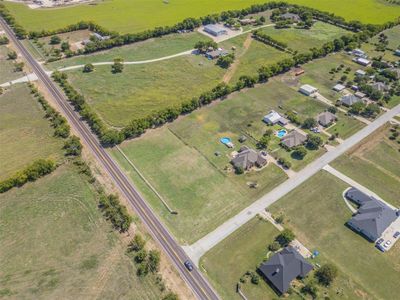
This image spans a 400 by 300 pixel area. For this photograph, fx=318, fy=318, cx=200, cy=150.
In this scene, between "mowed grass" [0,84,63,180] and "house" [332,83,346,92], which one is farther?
"house" [332,83,346,92]

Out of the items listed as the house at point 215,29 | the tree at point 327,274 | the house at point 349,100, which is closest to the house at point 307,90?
the house at point 349,100

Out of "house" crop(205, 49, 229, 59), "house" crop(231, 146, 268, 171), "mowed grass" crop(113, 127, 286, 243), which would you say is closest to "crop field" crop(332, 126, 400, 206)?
"mowed grass" crop(113, 127, 286, 243)

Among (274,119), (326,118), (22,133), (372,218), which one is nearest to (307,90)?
(326,118)

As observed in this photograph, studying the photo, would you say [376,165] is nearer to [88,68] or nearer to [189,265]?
[189,265]

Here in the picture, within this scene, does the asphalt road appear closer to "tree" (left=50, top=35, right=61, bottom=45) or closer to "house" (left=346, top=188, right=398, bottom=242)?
"tree" (left=50, top=35, right=61, bottom=45)

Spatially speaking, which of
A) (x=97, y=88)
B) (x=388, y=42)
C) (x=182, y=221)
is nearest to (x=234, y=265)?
(x=182, y=221)

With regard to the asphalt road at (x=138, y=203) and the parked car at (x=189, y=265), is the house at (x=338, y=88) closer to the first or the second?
the asphalt road at (x=138, y=203)

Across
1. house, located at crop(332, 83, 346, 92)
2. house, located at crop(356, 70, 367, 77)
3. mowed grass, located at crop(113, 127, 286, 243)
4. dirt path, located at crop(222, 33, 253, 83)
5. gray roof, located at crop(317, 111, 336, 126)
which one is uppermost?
house, located at crop(356, 70, 367, 77)
